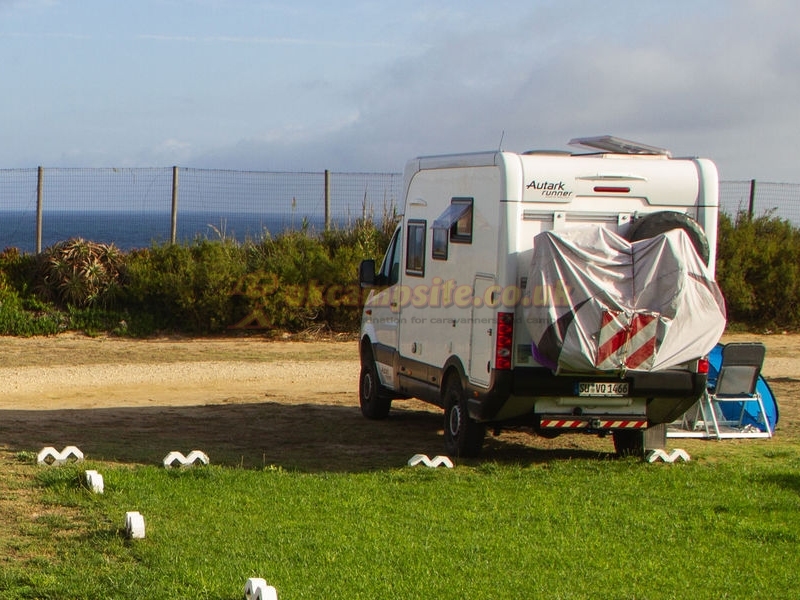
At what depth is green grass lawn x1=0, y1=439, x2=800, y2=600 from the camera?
6.50 m

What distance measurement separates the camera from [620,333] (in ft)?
31.3

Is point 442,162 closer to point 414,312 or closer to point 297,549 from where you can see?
point 414,312

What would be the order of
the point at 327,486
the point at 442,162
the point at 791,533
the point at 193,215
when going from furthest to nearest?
1. the point at 193,215
2. the point at 442,162
3. the point at 327,486
4. the point at 791,533

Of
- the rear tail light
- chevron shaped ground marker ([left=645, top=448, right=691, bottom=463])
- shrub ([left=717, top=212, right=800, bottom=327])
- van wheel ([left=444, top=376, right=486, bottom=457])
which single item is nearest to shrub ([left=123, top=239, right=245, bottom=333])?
shrub ([left=717, top=212, right=800, bottom=327])

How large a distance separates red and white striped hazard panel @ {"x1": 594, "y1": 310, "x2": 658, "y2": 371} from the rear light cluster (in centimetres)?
78

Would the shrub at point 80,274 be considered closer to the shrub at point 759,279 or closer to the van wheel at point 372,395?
the van wheel at point 372,395

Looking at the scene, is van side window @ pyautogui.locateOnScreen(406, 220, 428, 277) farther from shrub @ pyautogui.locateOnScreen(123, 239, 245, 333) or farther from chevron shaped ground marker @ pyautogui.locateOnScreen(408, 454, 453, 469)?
shrub @ pyautogui.locateOnScreen(123, 239, 245, 333)

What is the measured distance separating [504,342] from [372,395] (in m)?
3.82

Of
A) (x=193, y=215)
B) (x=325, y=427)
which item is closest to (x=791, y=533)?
(x=325, y=427)

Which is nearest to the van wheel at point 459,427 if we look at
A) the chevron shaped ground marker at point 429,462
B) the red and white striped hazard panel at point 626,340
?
the chevron shaped ground marker at point 429,462

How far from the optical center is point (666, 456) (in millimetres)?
10648

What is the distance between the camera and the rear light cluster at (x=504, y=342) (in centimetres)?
982

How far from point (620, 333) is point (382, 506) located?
2572 mm

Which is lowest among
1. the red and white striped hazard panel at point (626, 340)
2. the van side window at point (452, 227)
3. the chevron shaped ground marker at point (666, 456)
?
the chevron shaped ground marker at point (666, 456)
